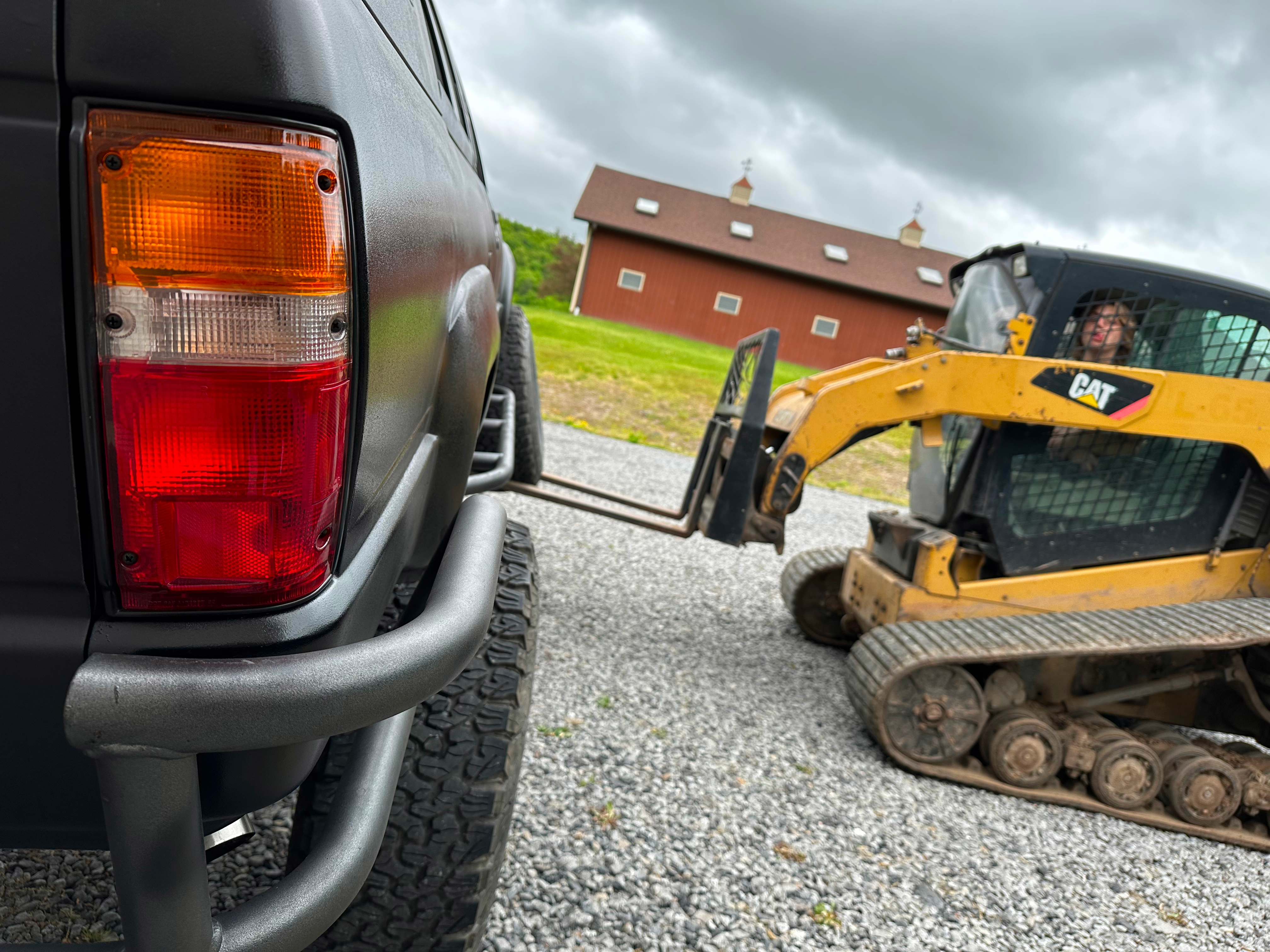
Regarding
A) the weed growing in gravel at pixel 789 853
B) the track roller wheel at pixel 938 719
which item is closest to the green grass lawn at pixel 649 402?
the track roller wheel at pixel 938 719

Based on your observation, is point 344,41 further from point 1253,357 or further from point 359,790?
point 1253,357

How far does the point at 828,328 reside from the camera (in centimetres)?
2728

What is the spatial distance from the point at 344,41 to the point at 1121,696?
3602mm

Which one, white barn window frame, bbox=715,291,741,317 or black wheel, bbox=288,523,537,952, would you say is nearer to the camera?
black wheel, bbox=288,523,537,952

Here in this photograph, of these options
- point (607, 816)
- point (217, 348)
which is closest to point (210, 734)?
point (217, 348)

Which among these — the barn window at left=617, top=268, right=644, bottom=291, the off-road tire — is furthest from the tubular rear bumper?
the barn window at left=617, top=268, right=644, bottom=291

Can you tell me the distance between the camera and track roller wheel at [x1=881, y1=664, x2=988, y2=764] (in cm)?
311

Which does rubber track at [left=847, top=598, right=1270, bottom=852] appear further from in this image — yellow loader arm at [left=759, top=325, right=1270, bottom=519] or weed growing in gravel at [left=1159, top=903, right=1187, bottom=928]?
yellow loader arm at [left=759, top=325, right=1270, bottom=519]

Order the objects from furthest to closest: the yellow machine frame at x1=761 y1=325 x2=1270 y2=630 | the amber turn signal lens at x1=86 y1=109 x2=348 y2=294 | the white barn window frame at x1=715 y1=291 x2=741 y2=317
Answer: the white barn window frame at x1=715 y1=291 x2=741 y2=317 < the yellow machine frame at x1=761 y1=325 x2=1270 y2=630 < the amber turn signal lens at x1=86 y1=109 x2=348 y2=294

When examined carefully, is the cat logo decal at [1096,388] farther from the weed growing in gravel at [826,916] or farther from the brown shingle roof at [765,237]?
the brown shingle roof at [765,237]

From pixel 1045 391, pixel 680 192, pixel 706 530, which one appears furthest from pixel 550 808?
pixel 680 192

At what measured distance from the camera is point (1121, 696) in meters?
3.32

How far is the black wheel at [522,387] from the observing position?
3.85 m

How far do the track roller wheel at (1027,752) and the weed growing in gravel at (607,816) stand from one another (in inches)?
61.0
